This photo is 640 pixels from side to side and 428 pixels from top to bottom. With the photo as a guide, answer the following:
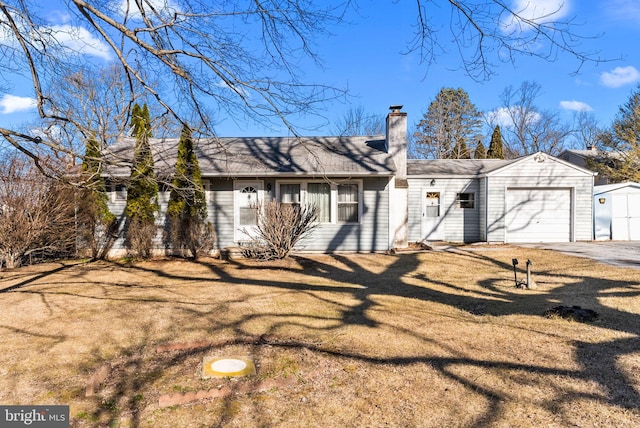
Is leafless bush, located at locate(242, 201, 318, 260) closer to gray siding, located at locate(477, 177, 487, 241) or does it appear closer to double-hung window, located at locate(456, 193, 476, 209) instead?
double-hung window, located at locate(456, 193, 476, 209)

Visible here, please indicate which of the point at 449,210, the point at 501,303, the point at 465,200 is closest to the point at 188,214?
the point at 501,303

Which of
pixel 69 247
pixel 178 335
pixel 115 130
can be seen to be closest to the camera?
pixel 178 335

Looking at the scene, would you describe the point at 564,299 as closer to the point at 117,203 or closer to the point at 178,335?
the point at 178,335

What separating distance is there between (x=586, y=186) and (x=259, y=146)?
11.4 m

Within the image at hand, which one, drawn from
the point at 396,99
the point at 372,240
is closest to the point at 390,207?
the point at 372,240

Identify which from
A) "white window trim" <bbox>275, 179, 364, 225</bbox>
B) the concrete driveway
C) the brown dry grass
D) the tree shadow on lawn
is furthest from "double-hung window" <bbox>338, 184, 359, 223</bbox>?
the concrete driveway

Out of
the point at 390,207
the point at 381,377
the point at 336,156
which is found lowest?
the point at 381,377

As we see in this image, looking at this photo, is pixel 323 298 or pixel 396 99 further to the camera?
pixel 396 99

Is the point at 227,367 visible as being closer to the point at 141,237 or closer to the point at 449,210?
the point at 141,237

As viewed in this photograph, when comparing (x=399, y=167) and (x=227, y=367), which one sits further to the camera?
(x=399, y=167)

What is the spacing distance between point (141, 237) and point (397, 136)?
27.4ft

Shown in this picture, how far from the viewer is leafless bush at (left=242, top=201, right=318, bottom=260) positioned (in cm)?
946

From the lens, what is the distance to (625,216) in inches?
564

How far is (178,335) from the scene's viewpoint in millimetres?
4465
